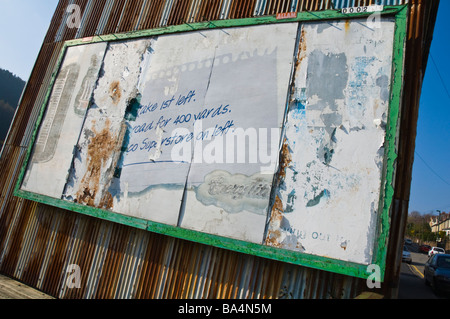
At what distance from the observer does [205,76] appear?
5234 millimetres

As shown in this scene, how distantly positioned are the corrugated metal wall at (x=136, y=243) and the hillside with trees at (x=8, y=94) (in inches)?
2359

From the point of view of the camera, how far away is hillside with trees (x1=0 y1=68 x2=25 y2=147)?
55625 millimetres

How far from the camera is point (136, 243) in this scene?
5.19m

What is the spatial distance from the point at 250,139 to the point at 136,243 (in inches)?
109

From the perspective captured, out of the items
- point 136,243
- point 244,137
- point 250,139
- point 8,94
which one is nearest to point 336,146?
point 250,139

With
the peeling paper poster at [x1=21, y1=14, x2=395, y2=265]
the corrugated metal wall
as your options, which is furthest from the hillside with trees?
the peeling paper poster at [x1=21, y1=14, x2=395, y2=265]

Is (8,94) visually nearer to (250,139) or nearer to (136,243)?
(136,243)

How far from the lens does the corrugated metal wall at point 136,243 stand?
159 inches

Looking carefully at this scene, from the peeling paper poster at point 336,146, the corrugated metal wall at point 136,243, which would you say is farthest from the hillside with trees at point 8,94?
the peeling paper poster at point 336,146

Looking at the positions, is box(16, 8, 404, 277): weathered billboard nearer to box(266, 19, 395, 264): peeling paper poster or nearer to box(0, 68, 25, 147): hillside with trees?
box(266, 19, 395, 264): peeling paper poster

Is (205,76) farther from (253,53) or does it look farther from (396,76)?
(396,76)

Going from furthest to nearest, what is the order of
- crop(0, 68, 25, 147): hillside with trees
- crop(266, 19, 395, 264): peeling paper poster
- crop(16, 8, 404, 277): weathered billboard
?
crop(0, 68, 25, 147): hillside with trees < crop(16, 8, 404, 277): weathered billboard < crop(266, 19, 395, 264): peeling paper poster

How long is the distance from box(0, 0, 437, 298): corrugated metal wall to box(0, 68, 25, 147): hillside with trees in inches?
2359
